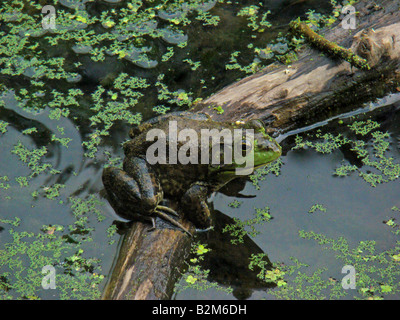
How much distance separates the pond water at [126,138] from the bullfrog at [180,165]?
1.16ft

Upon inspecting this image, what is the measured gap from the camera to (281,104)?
4.22 metres

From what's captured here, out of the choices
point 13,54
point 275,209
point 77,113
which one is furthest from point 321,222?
point 13,54

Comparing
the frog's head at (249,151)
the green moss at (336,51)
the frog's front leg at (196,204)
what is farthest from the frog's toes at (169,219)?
the green moss at (336,51)

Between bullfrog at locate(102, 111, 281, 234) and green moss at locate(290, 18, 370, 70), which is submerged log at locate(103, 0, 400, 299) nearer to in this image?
green moss at locate(290, 18, 370, 70)

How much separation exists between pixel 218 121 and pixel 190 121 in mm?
465

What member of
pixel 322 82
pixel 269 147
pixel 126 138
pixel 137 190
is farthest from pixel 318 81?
pixel 137 190

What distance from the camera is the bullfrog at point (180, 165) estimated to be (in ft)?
11.5

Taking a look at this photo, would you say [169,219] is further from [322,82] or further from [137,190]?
[322,82]

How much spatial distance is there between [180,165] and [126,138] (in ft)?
3.39

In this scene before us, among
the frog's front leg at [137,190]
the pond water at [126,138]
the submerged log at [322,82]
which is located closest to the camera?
the frog's front leg at [137,190]

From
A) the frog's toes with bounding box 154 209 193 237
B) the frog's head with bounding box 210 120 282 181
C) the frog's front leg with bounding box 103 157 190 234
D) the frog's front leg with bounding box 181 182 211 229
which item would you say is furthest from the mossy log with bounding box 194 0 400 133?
the frog's toes with bounding box 154 209 193 237

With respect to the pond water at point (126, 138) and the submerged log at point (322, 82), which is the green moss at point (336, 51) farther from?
the pond water at point (126, 138)

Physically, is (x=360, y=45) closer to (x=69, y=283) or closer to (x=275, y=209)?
(x=275, y=209)

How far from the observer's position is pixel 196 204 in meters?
3.59
